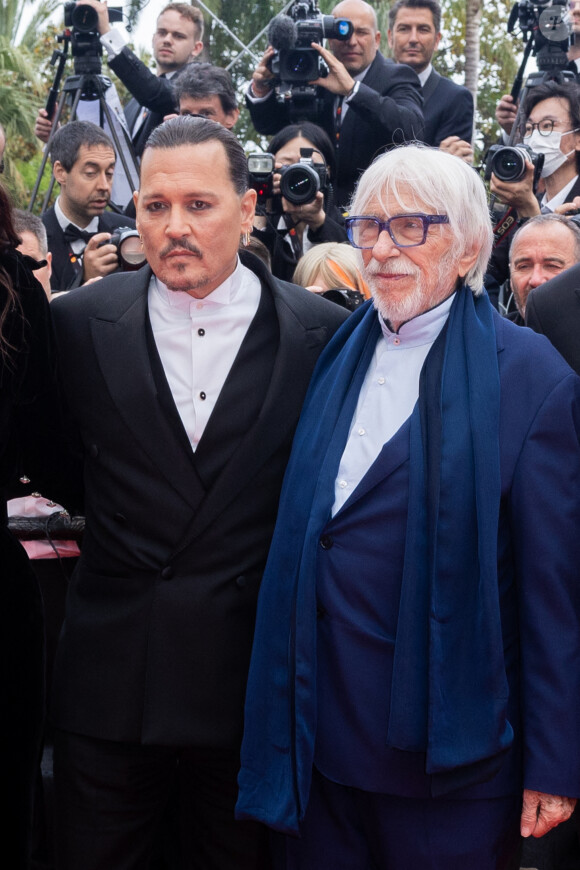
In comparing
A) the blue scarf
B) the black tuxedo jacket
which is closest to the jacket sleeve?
the black tuxedo jacket

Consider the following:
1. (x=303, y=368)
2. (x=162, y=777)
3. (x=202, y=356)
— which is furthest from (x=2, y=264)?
(x=162, y=777)

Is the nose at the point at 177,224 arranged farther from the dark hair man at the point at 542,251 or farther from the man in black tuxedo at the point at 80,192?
the man in black tuxedo at the point at 80,192

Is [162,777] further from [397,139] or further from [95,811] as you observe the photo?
[397,139]

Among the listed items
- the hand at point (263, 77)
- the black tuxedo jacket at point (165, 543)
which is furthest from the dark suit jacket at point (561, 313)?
the hand at point (263, 77)

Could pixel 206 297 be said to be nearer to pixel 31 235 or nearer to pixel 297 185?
pixel 31 235

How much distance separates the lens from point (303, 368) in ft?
8.18

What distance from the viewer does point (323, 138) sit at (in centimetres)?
493

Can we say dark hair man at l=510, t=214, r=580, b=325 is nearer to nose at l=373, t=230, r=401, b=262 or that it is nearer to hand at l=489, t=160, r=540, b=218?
hand at l=489, t=160, r=540, b=218

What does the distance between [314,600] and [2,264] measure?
100cm

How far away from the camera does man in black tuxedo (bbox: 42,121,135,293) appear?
5.09 metres

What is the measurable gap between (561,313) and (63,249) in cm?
307

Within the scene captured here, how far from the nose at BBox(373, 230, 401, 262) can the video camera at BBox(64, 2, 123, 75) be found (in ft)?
12.3

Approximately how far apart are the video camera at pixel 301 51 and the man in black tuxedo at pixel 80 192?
893 mm

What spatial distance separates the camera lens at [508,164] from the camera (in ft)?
14.5
